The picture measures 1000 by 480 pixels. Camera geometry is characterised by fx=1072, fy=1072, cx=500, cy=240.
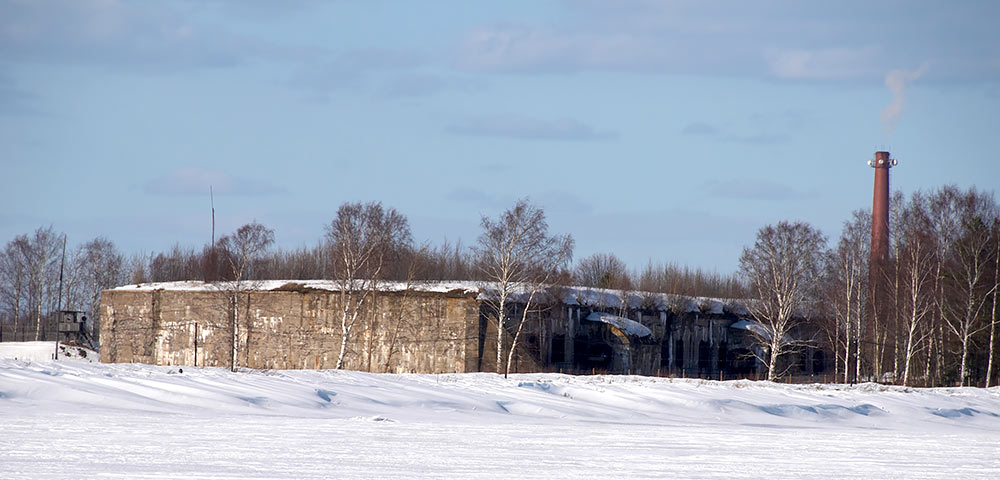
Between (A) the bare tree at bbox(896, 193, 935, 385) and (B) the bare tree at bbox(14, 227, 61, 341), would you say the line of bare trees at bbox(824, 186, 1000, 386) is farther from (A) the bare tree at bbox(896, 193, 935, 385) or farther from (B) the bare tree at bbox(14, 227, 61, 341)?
(B) the bare tree at bbox(14, 227, 61, 341)

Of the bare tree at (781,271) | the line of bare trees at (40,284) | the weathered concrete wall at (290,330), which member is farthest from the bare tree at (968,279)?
the line of bare trees at (40,284)

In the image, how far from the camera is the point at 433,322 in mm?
31047

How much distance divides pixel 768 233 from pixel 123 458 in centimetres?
2627

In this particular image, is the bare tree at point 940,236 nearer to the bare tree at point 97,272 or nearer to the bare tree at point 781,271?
the bare tree at point 781,271

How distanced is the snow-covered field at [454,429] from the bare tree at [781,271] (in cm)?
1010

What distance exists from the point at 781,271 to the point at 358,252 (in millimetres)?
12595

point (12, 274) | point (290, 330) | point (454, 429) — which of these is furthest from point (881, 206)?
point (12, 274)

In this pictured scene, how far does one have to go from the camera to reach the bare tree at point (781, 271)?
103ft

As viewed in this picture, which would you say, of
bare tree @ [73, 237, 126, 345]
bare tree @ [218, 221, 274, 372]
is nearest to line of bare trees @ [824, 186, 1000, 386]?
bare tree @ [218, 221, 274, 372]

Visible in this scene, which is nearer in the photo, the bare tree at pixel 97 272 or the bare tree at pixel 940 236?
the bare tree at pixel 940 236

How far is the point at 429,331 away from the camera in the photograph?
102ft

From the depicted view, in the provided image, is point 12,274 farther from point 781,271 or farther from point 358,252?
point 781,271

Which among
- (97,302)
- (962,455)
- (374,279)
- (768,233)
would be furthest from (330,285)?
(97,302)

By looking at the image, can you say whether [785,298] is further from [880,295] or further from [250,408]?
[250,408]
